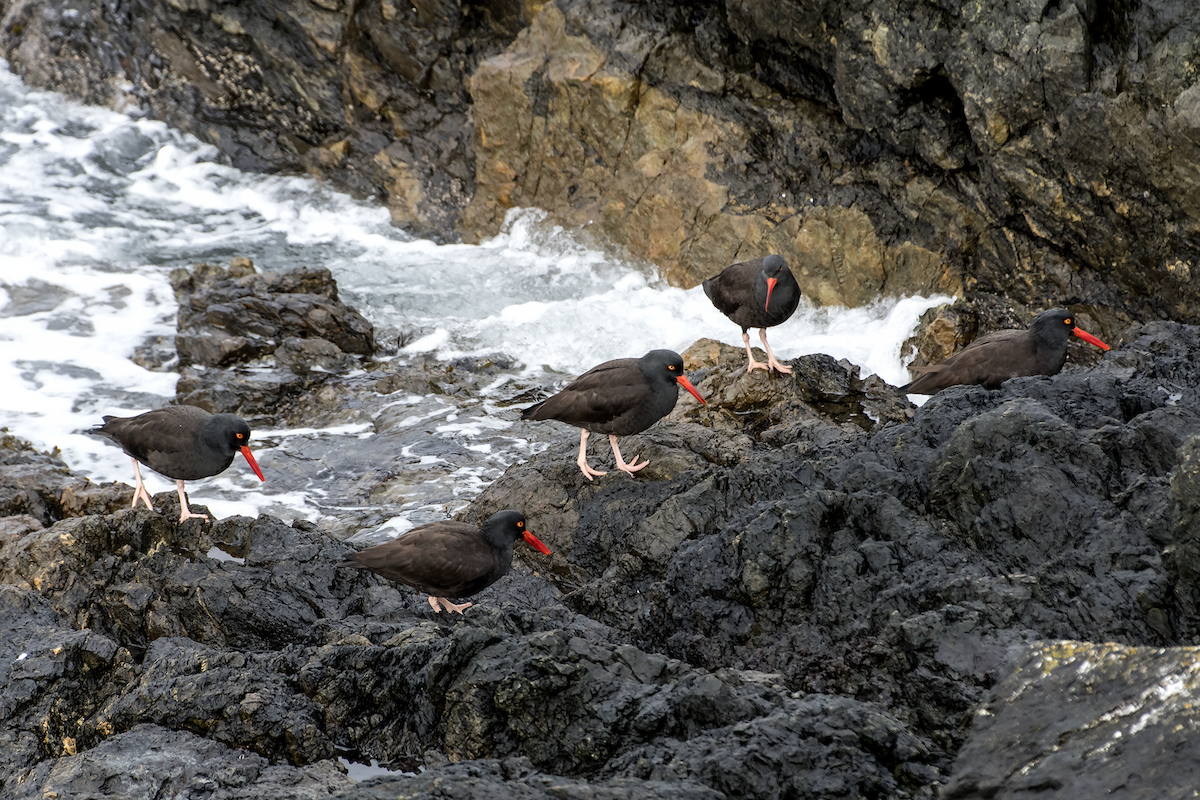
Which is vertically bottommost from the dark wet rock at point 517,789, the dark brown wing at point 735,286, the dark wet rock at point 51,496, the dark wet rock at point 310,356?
the dark wet rock at point 51,496

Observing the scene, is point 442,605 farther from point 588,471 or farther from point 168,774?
point 168,774

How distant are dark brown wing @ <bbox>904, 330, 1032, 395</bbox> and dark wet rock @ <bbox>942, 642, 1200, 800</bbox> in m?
4.40

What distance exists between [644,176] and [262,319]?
590 centimetres

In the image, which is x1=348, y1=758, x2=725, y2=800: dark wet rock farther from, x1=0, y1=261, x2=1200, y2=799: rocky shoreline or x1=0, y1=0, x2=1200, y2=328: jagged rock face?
x1=0, y1=0, x2=1200, y2=328: jagged rock face

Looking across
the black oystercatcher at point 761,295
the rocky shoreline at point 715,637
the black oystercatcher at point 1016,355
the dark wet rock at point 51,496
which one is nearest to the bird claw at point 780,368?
the black oystercatcher at point 761,295

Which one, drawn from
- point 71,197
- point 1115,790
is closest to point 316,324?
point 71,197

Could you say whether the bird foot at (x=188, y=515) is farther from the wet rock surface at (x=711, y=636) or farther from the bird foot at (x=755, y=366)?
the bird foot at (x=755, y=366)

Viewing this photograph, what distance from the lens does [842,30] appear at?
11.0 m

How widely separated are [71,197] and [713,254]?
44.1ft

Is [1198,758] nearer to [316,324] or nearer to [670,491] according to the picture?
[670,491]

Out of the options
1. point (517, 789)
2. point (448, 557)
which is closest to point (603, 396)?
point (448, 557)

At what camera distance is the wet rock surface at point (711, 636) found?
3.10 m

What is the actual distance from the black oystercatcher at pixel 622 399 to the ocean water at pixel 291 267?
2300 mm

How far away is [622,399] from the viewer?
6617mm
